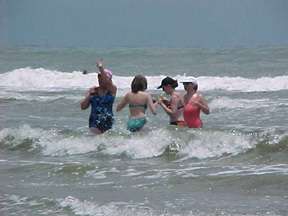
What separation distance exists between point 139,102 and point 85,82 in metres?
24.4

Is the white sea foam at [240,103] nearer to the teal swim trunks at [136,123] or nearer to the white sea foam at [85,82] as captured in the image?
the white sea foam at [85,82]

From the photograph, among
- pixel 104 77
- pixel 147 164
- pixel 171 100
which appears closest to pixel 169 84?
pixel 171 100

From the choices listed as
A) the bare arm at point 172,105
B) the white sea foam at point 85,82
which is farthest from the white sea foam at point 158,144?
the white sea foam at point 85,82

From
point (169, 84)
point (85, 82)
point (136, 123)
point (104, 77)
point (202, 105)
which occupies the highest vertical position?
point (104, 77)

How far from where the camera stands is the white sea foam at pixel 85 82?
96.5 feet

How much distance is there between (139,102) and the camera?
1144cm

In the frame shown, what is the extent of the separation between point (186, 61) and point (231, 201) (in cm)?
3601

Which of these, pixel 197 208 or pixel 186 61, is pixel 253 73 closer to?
pixel 186 61

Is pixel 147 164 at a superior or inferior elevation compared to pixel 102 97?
inferior

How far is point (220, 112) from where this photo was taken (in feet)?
64.9

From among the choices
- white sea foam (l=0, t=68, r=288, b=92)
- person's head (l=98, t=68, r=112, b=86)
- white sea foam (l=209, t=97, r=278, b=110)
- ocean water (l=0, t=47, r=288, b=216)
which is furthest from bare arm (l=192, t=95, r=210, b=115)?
white sea foam (l=0, t=68, r=288, b=92)

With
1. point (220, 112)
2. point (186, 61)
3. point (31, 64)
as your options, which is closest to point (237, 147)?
point (220, 112)

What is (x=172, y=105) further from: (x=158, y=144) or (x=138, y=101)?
(x=158, y=144)

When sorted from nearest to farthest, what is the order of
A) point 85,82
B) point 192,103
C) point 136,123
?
point 192,103, point 136,123, point 85,82
